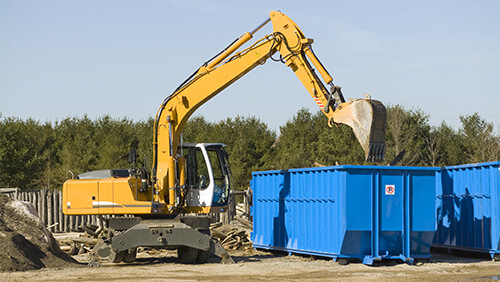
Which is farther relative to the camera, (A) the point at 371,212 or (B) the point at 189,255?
(B) the point at 189,255

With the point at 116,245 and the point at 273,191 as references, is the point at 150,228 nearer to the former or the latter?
the point at 116,245

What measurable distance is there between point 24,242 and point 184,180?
3773mm

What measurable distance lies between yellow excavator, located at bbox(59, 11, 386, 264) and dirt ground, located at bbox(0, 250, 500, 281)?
1.88 feet

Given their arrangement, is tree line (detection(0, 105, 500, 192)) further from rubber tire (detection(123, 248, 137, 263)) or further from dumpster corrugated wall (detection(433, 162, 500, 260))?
rubber tire (detection(123, 248, 137, 263))

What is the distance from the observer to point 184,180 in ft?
58.1

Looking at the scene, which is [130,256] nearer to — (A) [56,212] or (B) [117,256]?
(B) [117,256]

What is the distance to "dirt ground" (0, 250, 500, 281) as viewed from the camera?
48.2ft

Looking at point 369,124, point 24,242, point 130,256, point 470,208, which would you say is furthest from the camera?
point 470,208

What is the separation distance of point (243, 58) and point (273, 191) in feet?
13.9

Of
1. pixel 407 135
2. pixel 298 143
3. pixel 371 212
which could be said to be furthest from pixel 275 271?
pixel 298 143

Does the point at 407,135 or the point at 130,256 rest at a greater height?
the point at 407,135

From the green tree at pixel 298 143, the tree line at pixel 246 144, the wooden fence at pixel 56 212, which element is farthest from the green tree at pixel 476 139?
the wooden fence at pixel 56 212

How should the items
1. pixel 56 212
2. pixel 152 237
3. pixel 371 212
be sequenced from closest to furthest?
pixel 371 212, pixel 152 237, pixel 56 212

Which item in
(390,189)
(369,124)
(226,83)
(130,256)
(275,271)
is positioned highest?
(226,83)
